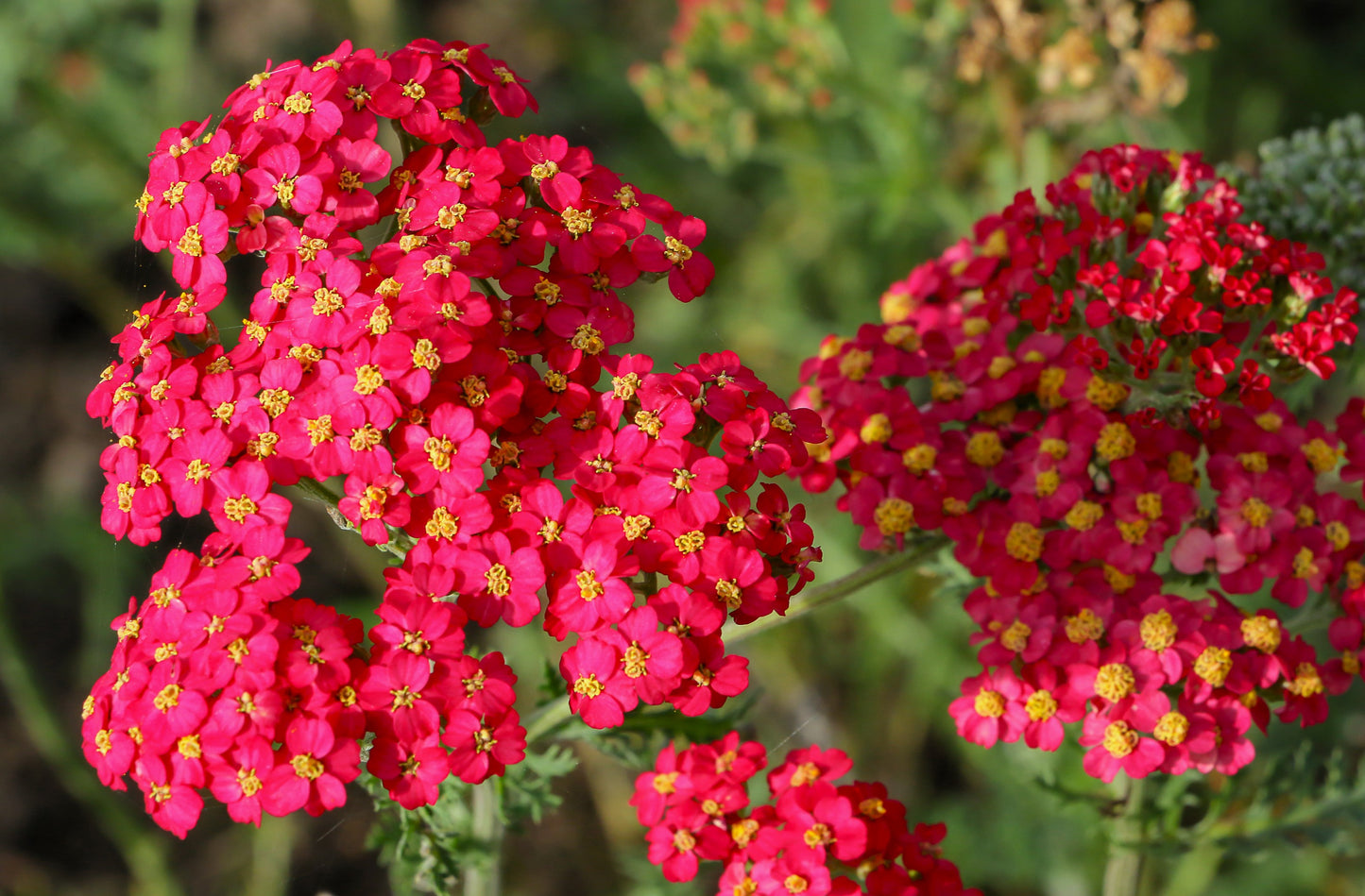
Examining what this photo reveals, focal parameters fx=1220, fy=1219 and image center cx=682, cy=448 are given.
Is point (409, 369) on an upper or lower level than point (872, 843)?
upper

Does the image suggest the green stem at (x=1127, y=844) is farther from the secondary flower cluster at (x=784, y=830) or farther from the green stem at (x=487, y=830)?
the green stem at (x=487, y=830)

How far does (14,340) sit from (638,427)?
224 inches

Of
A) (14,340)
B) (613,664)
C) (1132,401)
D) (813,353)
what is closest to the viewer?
(613,664)

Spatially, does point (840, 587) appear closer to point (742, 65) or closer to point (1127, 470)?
point (1127, 470)

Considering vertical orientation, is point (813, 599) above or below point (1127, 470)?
below

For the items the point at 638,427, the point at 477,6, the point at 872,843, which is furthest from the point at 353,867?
the point at 477,6

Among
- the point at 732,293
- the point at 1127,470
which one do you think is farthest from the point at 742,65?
the point at 1127,470

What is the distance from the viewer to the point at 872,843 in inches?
97.3

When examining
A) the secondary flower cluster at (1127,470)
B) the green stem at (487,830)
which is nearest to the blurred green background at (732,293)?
the secondary flower cluster at (1127,470)

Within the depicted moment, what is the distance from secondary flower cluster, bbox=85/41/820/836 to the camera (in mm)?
2070

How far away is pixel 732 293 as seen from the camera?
18.3ft

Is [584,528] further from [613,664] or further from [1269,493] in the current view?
[1269,493]

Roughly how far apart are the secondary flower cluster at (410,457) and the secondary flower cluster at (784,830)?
42cm

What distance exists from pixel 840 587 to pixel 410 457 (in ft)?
2.98
